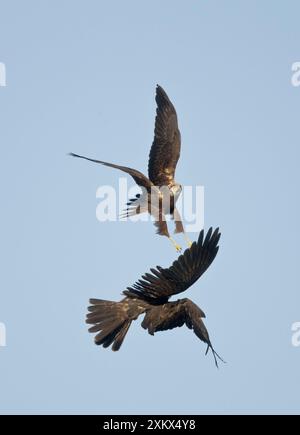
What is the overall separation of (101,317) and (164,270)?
130 centimetres

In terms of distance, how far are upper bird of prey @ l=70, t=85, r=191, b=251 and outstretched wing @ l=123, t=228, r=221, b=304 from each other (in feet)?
11.2

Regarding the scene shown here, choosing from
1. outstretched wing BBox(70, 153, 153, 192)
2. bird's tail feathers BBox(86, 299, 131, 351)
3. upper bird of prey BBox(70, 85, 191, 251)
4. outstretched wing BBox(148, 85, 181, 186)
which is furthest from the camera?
outstretched wing BBox(148, 85, 181, 186)

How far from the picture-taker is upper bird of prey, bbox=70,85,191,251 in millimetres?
16672

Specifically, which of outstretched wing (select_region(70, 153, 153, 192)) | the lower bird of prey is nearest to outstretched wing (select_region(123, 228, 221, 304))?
the lower bird of prey

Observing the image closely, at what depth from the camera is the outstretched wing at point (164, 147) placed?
1752cm

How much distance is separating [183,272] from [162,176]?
5.28 meters

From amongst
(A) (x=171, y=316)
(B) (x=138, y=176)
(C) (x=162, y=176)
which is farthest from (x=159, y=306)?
(C) (x=162, y=176)

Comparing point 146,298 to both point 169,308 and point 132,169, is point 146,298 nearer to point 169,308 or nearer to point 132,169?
point 169,308

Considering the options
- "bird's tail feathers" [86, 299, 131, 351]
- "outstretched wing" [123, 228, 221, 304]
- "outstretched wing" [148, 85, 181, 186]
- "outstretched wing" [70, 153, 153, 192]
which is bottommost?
"bird's tail feathers" [86, 299, 131, 351]

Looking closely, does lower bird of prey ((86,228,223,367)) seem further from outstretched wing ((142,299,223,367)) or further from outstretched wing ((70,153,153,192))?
outstretched wing ((70,153,153,192))

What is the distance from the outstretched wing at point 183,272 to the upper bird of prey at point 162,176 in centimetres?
342

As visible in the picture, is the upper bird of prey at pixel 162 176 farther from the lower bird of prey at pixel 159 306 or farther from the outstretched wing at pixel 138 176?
the lower bird of prey at pixel 159 306

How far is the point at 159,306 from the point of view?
1308 centimetres
